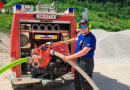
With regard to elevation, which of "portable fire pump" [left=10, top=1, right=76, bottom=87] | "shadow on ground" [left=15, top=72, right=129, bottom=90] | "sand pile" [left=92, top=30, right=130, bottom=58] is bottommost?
"sand pile" [left=92, top=30, right=130, bottom=58]

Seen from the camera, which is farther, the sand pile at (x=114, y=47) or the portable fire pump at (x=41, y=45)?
the sand pile at (x=114, y=47)

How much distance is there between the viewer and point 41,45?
411 cm

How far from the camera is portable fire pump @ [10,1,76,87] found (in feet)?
10.8

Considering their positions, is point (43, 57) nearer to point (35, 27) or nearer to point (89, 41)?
point (89, 41)

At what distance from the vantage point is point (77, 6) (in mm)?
31688

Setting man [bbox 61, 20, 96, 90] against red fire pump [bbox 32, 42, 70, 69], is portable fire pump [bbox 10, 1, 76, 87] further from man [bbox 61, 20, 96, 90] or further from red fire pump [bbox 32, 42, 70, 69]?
man [bbox 61, 20, 96, 90]

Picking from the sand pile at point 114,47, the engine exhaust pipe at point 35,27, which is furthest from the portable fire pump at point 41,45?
the sand pile at point 114,47

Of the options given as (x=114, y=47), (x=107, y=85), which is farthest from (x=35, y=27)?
(x=114, y=47)

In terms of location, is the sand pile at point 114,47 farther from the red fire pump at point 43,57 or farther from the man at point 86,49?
the red fire pump at point 43,57

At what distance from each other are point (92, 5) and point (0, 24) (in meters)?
19.4

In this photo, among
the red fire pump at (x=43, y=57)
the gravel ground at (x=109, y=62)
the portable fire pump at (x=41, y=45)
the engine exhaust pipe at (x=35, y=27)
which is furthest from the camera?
the gravel ground at (x=109, y=62)

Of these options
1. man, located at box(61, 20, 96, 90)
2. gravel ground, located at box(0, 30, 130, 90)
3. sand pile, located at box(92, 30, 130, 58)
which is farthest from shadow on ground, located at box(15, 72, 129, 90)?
sand pile, located at box(92, 30, 130, 58)

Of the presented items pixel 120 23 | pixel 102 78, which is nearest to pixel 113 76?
pixel 102 78

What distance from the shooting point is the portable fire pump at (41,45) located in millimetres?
3299
